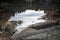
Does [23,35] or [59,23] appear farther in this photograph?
[59,23]

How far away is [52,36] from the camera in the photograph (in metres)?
6.81

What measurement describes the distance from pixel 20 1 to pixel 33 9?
455 centimetres

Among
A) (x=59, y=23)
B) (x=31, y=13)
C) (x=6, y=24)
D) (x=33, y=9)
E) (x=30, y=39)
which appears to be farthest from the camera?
(x=33, y=9)

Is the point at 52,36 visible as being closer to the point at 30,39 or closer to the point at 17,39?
the point at 30,39

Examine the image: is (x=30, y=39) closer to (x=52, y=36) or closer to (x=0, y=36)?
(x=52, y=36)

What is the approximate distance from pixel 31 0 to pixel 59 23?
9.92 metres

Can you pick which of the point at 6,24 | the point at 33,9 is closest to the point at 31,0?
the point at 33,9

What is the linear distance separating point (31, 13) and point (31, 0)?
5.21 metres

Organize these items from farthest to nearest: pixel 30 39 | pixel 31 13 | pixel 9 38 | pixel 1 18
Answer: pixel 31 13 → pixel 1 18 → pixel 9 38 → pixel 30 39

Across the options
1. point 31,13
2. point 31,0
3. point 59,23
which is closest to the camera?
point 59,23

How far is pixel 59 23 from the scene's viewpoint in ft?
28.4

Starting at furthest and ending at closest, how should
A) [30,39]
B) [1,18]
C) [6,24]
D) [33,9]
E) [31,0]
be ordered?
1. [31,0]
2. [33,9]
3. [1,18]
4. [6,24]
5. [30,39]

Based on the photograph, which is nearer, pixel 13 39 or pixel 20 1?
pixel 13 39

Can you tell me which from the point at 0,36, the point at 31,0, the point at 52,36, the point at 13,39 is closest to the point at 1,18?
the point at 0,36
